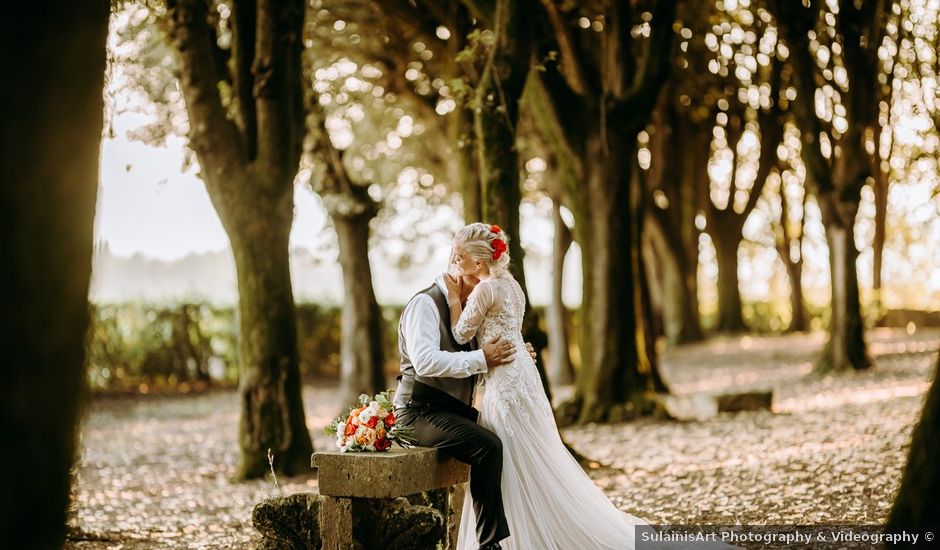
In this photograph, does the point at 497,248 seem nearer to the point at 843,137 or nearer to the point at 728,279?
the point at 843,137

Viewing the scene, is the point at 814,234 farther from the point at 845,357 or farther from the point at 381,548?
the point at 381,548

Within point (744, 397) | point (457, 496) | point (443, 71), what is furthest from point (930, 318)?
point (457, 496)

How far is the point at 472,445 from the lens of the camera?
6.24 metres

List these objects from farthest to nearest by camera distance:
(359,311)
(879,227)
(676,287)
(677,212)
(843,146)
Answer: (879,227), (676,287), (677,212), (843,146), (359,311)

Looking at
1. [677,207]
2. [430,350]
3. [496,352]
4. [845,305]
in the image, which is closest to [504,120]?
[496,352]

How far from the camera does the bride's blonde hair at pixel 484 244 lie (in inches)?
257

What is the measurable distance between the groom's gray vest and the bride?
2.3 inches

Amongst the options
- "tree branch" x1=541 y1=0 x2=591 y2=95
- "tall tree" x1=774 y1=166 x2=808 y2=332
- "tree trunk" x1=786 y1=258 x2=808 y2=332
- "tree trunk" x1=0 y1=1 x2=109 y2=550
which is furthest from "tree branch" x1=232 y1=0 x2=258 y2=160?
"tree trunk" x1=786 y1=258 x2=808 y2=332

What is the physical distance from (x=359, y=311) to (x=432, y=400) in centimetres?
1046

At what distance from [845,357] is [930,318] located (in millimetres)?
19272

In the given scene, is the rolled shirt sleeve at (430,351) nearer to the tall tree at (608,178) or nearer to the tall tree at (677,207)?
the tall tree at (608,178)

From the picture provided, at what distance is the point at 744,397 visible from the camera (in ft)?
51.1

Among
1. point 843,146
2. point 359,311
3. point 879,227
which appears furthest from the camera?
point 879,227

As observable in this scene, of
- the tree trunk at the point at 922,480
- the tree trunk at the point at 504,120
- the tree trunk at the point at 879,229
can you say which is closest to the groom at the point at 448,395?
the tree trunk at the point at 922,480
